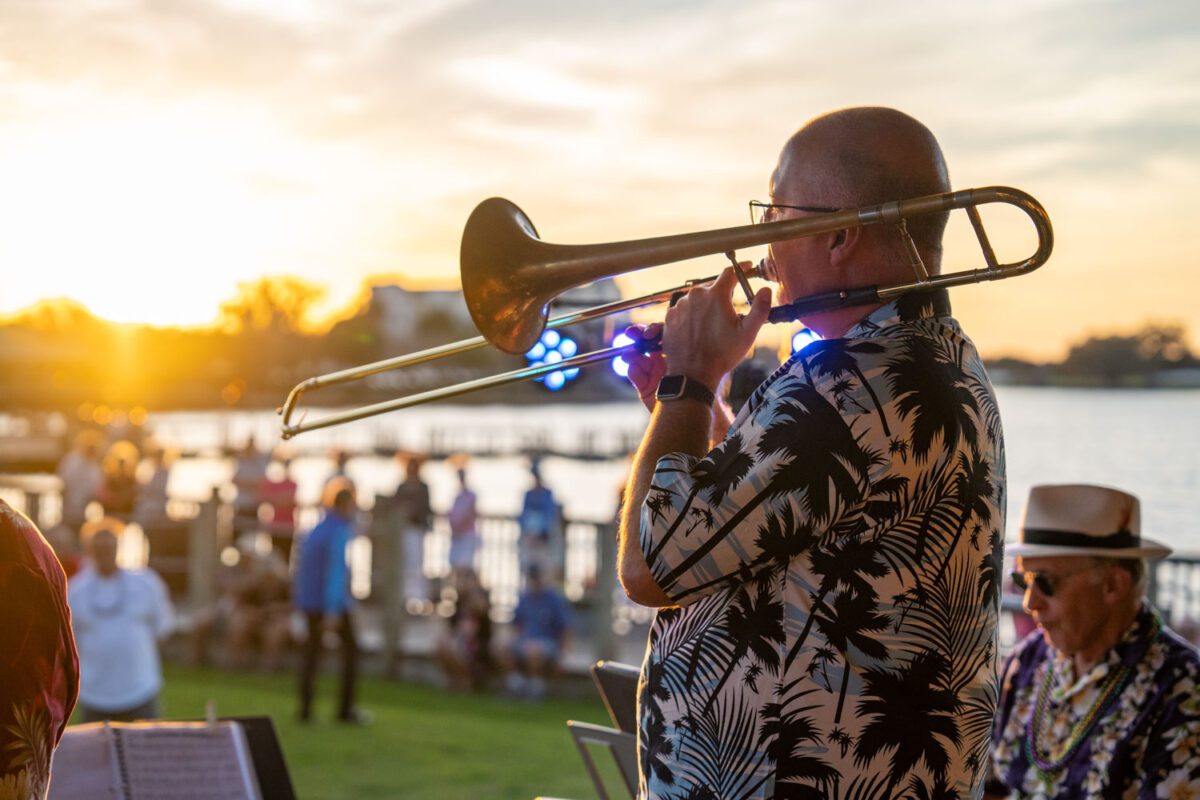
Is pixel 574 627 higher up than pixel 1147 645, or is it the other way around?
pixel 1147 645

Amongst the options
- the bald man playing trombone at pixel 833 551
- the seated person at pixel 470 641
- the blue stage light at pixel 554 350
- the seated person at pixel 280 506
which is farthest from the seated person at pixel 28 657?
the seated person at pixel 280 506

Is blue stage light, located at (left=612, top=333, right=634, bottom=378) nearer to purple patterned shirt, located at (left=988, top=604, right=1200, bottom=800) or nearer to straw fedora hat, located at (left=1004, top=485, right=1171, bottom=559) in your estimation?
straw fedora hat, located at (left=1004, top=485, right=1171, bottom=559)

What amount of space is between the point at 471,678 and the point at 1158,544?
870 centimetres

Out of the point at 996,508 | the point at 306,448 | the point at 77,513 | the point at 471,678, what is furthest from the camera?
the point at 306,448

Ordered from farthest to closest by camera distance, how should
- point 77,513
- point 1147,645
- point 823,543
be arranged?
point 77,513
point 1147,645
point 823,543

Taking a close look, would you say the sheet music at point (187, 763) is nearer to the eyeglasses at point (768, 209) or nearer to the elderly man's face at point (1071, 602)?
the eyeglasses at point (768, 209)

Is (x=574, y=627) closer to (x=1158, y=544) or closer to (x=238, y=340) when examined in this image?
(x=1158, y=544)

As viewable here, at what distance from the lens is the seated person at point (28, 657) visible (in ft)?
6.15

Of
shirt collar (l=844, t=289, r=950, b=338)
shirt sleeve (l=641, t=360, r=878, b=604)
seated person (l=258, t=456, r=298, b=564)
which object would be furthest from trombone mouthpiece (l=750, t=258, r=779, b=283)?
seated person (l=258, t=456, r=298, b=564)

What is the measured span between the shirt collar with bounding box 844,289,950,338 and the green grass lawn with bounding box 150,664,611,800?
236 inches

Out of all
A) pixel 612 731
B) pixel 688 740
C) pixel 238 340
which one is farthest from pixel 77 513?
pixel 238 340

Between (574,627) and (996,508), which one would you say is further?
(574,627)

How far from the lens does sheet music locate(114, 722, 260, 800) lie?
3100 mm

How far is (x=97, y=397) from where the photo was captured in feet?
174
